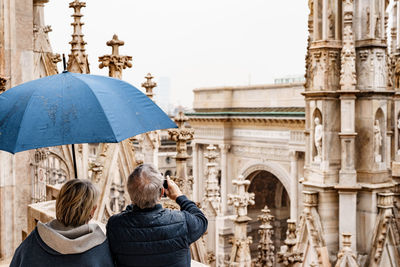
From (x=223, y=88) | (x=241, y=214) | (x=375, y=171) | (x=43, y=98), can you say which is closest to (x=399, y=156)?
(x=375, y=171)

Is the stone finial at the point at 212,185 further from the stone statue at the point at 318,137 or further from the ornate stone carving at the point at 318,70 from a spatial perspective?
the ornate stone carving at the point at 318,70

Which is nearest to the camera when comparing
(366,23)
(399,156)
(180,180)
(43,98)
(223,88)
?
(43,98)

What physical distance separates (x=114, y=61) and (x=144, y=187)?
121 inches

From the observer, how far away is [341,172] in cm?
813

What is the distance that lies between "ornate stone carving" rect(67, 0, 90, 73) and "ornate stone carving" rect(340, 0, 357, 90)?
3.62 meters

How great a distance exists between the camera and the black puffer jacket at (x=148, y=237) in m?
2.33

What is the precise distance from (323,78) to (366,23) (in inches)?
38.8

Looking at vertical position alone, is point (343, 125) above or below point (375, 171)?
above

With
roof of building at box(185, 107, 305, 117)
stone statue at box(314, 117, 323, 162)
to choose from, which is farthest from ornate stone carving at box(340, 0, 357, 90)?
roof of building at box(185, 107, 305, 117)

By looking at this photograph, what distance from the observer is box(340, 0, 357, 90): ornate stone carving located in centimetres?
779

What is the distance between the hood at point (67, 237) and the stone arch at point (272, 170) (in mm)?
25202

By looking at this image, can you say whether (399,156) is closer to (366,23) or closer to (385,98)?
(385,98)

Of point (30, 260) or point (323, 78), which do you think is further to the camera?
point (323, 78)

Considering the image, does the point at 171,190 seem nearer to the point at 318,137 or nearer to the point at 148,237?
the point at 148,237
